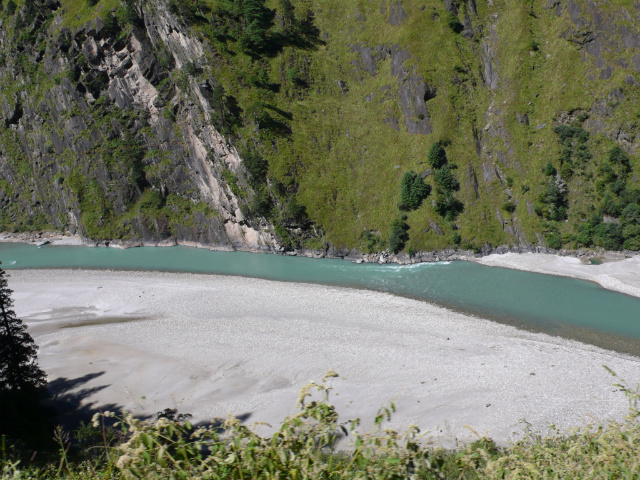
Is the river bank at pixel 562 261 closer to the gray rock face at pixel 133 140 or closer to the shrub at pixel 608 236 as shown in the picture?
the shrub at pixel 608 236

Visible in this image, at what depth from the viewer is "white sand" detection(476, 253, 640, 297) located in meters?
40.7

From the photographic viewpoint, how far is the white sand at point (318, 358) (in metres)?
24.8

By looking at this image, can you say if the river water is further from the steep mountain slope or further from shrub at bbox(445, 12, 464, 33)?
shrub at bbox(445, 12, 464, 33)

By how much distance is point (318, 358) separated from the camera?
30.7 m

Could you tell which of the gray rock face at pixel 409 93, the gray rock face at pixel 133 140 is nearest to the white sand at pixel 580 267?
the gray rock face at pixel 409 93

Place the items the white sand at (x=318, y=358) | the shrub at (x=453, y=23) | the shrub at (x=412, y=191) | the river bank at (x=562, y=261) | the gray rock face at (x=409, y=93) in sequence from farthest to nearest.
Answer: the shrub at (x=453, y=23) < the gray rock face at (x=409, y=93) < the shrub at (x=412, y=191) < the river bank at (x=562, y=261) < the white sand at (x=318, y=358)

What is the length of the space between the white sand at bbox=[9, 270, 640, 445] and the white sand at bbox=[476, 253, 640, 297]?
41.9 ft

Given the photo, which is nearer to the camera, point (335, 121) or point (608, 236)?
point (608, 236)

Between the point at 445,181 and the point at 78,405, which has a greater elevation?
the point at 445,181

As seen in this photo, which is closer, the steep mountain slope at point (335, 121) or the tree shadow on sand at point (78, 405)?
the tree shadow on sand at point (78, 405)

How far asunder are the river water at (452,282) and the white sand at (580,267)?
3.33 feet

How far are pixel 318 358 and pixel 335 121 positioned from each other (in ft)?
129

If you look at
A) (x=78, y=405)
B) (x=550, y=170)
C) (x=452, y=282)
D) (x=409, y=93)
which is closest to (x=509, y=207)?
(x=550, y=170)

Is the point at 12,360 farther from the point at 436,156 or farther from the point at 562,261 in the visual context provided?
the point at 562,261
